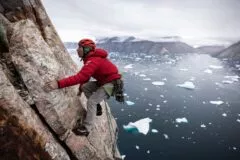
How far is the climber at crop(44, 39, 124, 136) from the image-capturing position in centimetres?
395

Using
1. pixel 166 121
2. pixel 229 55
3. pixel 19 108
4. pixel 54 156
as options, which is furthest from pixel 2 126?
pixel 229 55

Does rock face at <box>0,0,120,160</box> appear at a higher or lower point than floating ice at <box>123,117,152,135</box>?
higher

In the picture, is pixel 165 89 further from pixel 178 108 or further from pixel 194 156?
pixel 194 156

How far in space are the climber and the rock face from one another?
0.32 m

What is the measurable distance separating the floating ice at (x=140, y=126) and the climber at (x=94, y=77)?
60.4 feet

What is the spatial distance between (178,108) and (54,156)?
2690 centimetres

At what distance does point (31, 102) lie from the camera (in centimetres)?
402

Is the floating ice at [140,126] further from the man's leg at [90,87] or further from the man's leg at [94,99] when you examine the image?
the man's leg at [94,99]

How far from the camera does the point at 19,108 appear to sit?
11.6 ft

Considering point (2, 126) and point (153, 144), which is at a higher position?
point (2, 126)

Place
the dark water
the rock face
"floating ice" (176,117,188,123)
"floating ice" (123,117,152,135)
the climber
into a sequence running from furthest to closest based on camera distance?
"floating ice" (176,117,188,123)
"floating ice" (123,117,152,135)
the dark water
the climber
the rock face

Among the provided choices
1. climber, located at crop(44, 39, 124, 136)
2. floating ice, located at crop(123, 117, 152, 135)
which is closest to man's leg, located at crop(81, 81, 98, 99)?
climber, located at crop(44, 39, 124, 136)

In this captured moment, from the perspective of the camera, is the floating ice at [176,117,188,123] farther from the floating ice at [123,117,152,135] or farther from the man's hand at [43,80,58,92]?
the man's hand at [43,80,58,92]

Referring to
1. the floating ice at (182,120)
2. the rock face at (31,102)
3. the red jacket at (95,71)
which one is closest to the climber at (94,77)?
the red jacket at (95,71)
